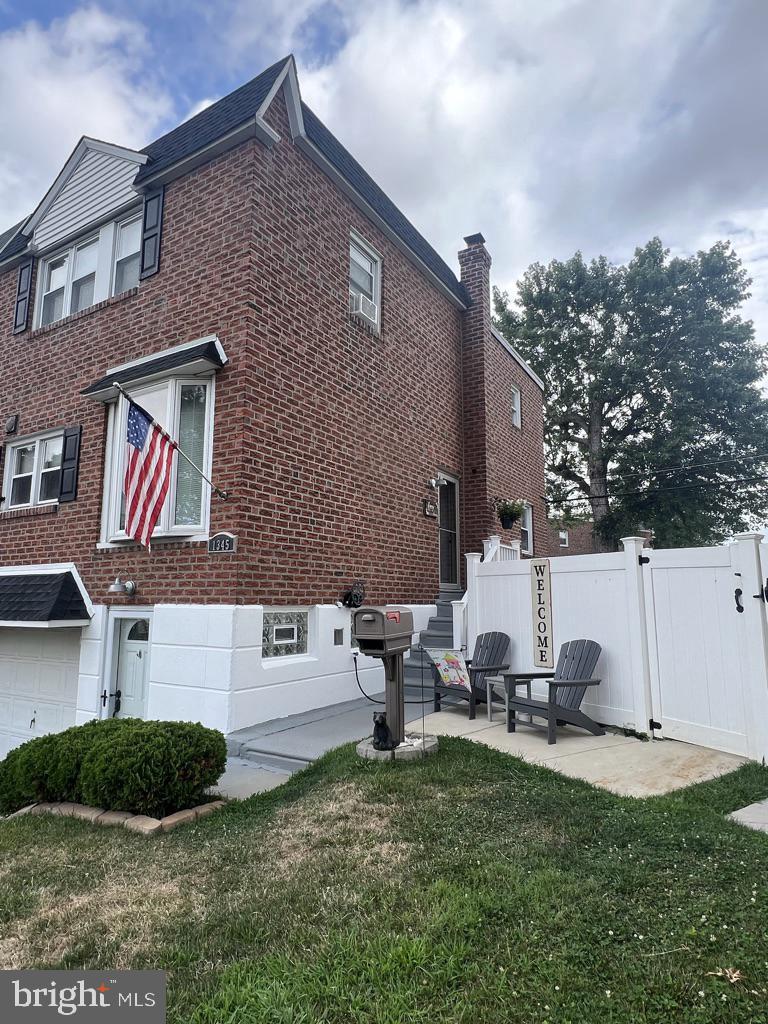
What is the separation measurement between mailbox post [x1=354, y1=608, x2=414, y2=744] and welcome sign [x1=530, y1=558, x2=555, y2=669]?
271cm

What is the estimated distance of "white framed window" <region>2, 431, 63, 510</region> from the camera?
9.30 meters

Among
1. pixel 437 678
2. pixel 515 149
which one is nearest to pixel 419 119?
pixel 515 149

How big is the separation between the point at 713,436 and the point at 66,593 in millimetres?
19452

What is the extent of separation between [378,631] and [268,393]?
376 centimetres

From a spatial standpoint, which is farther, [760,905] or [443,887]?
[443,887]

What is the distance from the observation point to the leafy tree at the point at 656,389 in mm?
19344

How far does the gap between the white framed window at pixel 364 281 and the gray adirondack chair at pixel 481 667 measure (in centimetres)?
545

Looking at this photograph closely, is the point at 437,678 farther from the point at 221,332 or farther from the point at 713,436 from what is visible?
the point at 713,436

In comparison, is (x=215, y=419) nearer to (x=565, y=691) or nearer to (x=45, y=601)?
(x=45, y=601)

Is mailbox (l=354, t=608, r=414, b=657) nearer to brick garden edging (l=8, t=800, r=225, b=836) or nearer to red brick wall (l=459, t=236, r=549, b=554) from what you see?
brick garden edging (l=8, t=800, r=225, b=836)

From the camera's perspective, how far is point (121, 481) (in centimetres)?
836

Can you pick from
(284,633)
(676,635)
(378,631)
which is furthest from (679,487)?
(378,631)

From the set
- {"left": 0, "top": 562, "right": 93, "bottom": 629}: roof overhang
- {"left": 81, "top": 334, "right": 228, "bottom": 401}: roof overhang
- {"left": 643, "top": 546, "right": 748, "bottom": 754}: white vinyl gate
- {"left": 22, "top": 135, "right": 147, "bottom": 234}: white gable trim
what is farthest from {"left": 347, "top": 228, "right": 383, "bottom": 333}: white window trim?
{"left": 643, "top": 546, "right": 748, "bottom": 754}: white vinyl gate

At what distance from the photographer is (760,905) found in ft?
8.80
